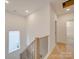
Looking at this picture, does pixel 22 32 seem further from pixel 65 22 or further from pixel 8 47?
pixel 65 22

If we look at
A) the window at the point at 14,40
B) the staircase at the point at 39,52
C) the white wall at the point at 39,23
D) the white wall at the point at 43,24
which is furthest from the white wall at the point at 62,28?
the staircase at the point at 39,52

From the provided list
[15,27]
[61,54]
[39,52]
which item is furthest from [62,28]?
[39,52]

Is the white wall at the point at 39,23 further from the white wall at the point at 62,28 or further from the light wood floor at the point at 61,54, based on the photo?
the white wall at the point at 62,28

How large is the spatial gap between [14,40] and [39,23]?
2297 mm

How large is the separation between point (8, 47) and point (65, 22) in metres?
5.29

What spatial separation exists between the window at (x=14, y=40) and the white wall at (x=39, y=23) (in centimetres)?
75

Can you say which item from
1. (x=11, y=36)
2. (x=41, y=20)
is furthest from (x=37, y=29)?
(x=11, y=36)

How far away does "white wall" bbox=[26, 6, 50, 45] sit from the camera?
19.9 ft

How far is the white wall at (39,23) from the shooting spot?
608 centimetres

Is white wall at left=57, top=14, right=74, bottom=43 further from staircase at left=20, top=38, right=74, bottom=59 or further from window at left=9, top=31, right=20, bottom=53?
staircase at left=20, top=38, right=74, bottom=59

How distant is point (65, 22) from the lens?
10156mm

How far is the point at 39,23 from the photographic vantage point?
6.86 metres
